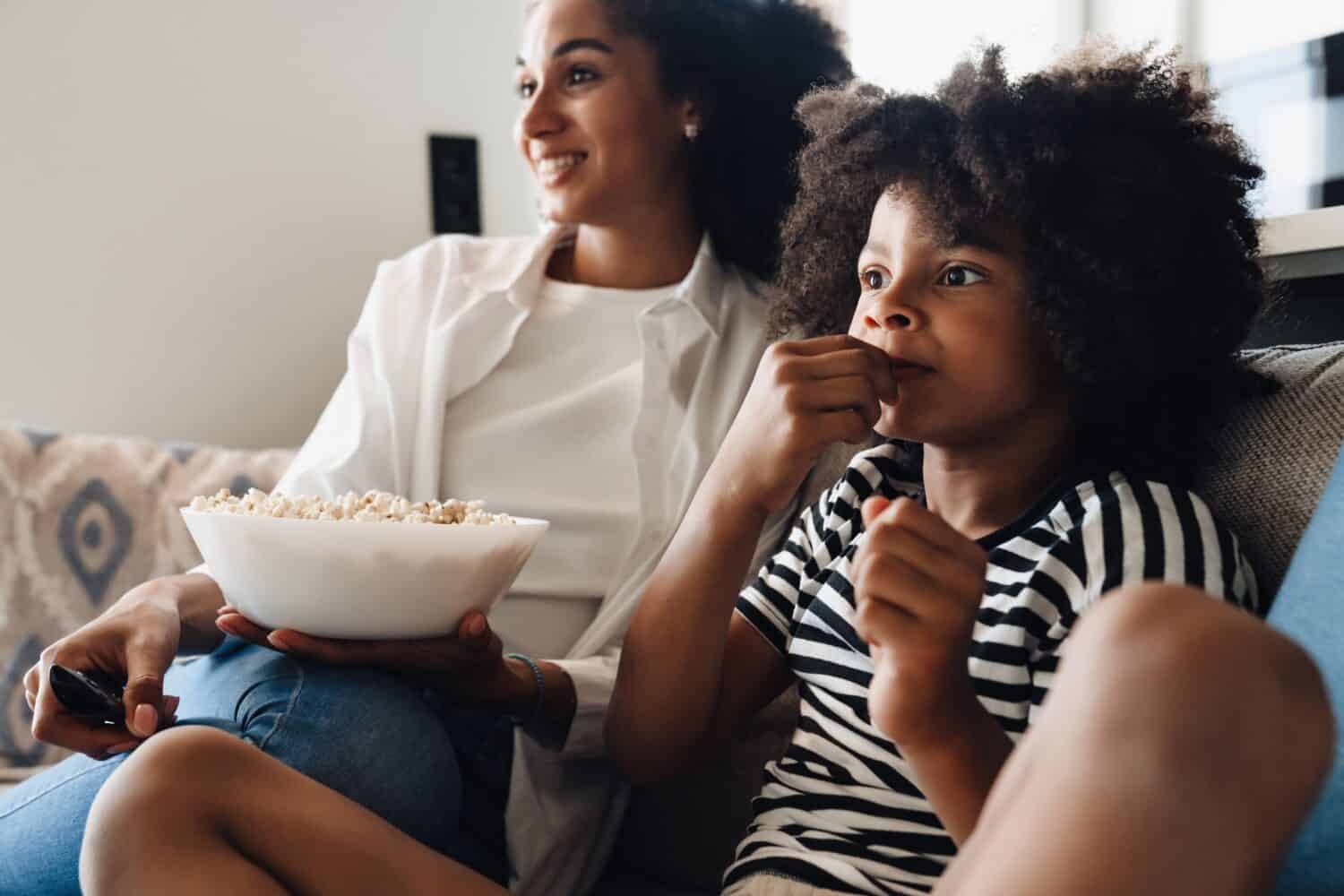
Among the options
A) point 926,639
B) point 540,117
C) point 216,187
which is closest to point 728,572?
point 926,639

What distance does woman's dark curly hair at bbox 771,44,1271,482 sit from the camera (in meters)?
0.94

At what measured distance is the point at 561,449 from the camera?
4.78 ft

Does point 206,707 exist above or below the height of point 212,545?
below

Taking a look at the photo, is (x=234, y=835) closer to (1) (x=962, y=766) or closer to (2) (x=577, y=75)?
(1) (x=962, y=766)

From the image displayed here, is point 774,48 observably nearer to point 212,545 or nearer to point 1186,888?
point 212,545

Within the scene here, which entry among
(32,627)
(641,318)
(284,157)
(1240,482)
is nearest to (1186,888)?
(1240,482)

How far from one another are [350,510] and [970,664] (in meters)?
0.50

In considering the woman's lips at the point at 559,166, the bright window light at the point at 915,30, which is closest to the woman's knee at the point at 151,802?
the woman's lips at the point at 559,166

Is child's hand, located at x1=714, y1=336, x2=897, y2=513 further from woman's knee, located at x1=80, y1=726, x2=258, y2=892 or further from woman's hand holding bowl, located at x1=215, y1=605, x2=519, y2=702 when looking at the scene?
woman's knee, located at x1=80, y1=726, x2=258, y2=892

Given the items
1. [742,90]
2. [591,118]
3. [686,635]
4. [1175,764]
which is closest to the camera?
[1175,764]

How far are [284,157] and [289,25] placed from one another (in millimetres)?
244

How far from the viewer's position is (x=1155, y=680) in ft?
1.75

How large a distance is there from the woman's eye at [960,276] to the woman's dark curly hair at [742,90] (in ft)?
1.99

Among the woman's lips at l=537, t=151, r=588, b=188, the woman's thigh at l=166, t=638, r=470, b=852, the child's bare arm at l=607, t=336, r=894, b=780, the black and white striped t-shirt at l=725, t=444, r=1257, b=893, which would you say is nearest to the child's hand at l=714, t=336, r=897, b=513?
the child's bare arm at l=607, t=336, r=894, b=780
